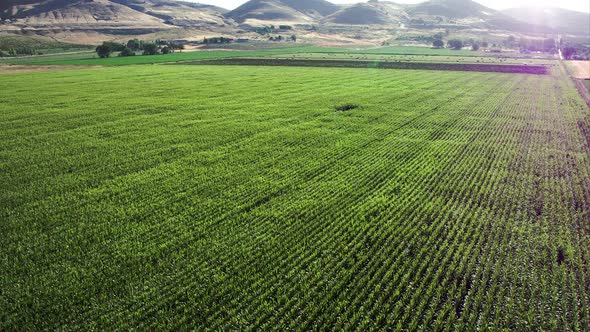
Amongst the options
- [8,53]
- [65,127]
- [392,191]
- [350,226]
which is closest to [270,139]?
[392,191]

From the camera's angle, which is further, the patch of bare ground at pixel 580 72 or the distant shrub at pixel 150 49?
the distant shrub at pixel 150 49

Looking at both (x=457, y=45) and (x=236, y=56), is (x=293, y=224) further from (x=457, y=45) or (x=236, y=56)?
(x=457, y=45)

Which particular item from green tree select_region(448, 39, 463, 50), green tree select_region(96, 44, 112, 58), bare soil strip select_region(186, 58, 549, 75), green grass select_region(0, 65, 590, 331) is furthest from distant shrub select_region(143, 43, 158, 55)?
green tree select_region(448, 39, 463, 50)

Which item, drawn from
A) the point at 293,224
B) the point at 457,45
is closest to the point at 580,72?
the point at 457,45

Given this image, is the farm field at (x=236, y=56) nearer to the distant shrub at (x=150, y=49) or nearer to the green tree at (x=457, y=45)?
the distant shrub at (x=150, y=49)

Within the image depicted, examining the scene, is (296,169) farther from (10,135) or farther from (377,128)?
(10,135)

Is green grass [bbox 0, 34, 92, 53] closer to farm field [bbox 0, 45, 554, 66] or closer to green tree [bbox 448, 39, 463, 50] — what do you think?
farm field [bbox 0, 45, 554, 66]

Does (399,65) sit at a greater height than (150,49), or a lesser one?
lesser

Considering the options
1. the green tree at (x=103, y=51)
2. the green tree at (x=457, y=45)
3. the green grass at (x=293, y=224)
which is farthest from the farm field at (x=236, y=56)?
the green grass at (x=293, y=224)
